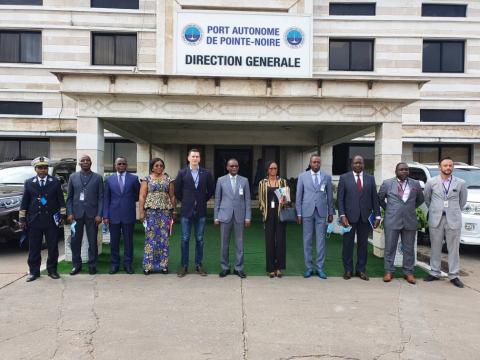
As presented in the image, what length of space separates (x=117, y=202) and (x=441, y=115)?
18133mm

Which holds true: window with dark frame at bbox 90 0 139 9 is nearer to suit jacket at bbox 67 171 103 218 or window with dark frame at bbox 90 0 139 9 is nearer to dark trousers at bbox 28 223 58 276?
suit jacket at bbox 67 171 103 218

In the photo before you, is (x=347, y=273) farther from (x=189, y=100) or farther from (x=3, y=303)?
(x=3, y=303)

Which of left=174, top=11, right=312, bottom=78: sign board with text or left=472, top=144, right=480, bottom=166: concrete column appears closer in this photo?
left=174, top=11, right=312, bottom=78: sign board with text

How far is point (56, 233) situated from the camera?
657 centimetres

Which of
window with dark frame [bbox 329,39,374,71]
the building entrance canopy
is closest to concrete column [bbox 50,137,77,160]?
the building entrance canopy

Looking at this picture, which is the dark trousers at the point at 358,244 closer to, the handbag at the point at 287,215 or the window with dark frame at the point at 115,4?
the handbag at the point at 287,215

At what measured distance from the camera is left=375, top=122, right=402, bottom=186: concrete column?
27.4 ft

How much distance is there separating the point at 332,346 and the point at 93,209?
4.36m

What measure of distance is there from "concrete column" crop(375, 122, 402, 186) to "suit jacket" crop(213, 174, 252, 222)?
3336 mm

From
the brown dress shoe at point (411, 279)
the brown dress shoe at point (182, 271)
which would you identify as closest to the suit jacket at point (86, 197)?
the brown dress shoe at point (182, 271)

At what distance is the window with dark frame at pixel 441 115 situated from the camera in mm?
20031

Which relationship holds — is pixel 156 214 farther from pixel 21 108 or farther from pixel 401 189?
pixel 21 108

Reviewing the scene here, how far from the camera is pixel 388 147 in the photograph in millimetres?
8398

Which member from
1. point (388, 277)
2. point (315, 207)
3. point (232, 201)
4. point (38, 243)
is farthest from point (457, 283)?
point (38, 243)
